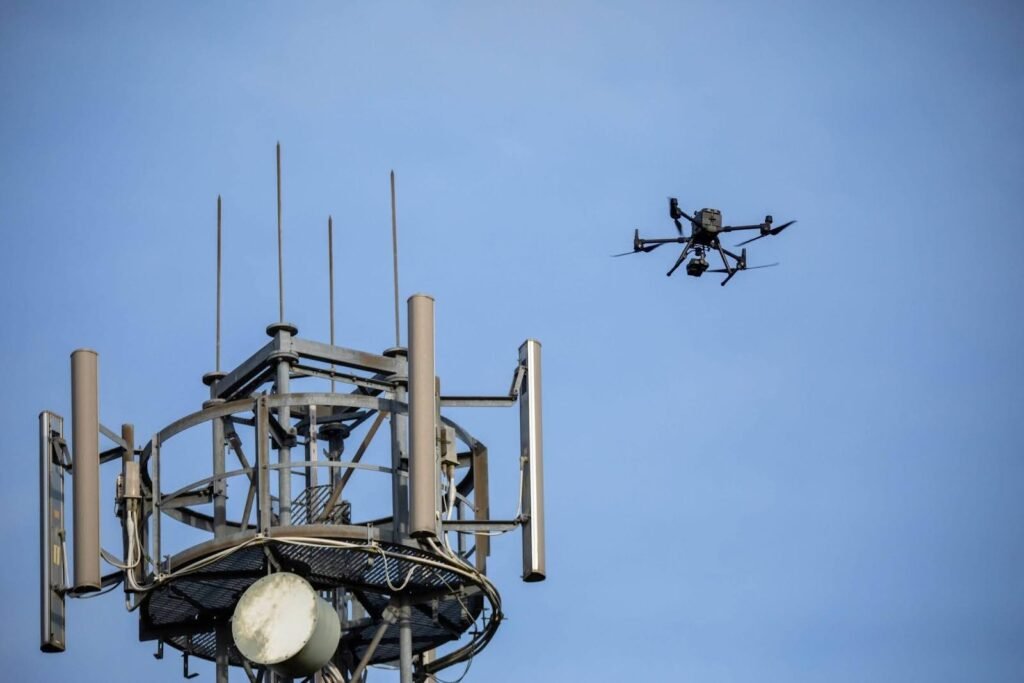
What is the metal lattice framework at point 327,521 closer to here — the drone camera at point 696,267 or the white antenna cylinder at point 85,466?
the white antenna cylinder at point 85,466

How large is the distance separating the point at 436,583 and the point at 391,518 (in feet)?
7.62

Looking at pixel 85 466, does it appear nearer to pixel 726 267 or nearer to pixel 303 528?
pixel 303 528

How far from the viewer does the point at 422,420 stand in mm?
44562

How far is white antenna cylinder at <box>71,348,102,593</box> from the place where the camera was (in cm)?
4553

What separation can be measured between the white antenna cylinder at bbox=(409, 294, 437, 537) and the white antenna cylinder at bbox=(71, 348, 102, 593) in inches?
236

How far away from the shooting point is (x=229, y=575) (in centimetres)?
4572

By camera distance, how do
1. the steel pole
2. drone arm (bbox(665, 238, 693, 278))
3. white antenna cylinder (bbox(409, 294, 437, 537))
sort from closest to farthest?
white antenna cylinder (bbox(409, 294, 437, 537)) → the steel pole → drone arm (bbox(665, 238, 693, 278))

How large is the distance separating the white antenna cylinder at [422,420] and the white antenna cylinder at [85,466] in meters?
6.01

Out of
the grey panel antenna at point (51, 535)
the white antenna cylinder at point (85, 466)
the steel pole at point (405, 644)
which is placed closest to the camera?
the white antenna cylinder at point (85, 466)

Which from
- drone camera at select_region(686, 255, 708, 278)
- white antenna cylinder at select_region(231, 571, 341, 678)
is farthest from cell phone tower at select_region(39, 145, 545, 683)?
drone camera at select_region(686, 255, 708, 278)

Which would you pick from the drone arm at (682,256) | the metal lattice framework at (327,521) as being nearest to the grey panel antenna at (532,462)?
the metal lattice framework at (327,521)

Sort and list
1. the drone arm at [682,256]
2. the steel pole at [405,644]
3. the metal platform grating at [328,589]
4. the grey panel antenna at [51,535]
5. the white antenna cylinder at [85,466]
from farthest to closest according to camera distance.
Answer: the drone arm at [682,256] < the grey panel antenna at [51,535] < the steel pole at [405,644] < the white antenna cylinder at [85,466] < the metal platform grating at [328,589]

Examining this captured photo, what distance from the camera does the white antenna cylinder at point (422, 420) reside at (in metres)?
44.2

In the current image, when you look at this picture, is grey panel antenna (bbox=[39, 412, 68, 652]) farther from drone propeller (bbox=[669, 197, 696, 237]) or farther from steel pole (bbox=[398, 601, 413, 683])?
drone propeller (bbox=[669, 197, 696, 237])
